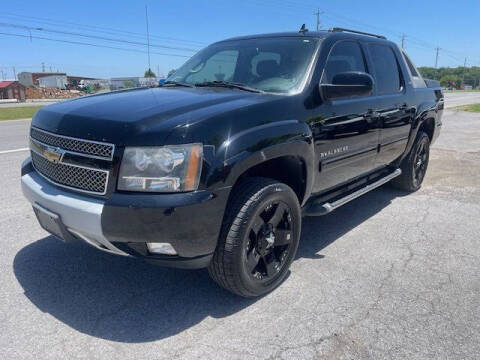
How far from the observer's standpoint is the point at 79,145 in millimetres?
2484

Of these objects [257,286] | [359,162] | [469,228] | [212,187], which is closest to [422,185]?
[469,228]

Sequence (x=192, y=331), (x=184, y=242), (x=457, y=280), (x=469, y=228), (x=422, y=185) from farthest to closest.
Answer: (x=422, y=185) < (x=469, y=228) < (x=457, y=280) < (x=192, y=331) < (x=184, y=242)

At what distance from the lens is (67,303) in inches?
109

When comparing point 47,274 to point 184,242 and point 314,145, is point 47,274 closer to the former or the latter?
point 184,242

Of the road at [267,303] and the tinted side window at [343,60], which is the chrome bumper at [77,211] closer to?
the road at [267,303]

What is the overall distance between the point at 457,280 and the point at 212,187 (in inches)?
84.6

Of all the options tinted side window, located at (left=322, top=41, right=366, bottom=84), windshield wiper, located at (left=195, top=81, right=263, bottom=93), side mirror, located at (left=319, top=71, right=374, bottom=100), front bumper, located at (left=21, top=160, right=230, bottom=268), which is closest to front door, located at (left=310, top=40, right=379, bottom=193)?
tinted side window, located at (left=322, top=41, right=366, bottom=84)

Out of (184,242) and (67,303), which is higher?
(184,242)

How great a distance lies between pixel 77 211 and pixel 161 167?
0.58 m

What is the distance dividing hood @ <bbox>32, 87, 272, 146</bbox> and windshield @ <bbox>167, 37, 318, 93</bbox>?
34 cm

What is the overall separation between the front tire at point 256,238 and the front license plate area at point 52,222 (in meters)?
0.95

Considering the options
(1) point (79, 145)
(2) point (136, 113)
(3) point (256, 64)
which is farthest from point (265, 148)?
(3) point (256, 64)

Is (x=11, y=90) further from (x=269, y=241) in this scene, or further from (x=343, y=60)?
(x=269, y=241)

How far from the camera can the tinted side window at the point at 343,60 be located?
3541 mm
